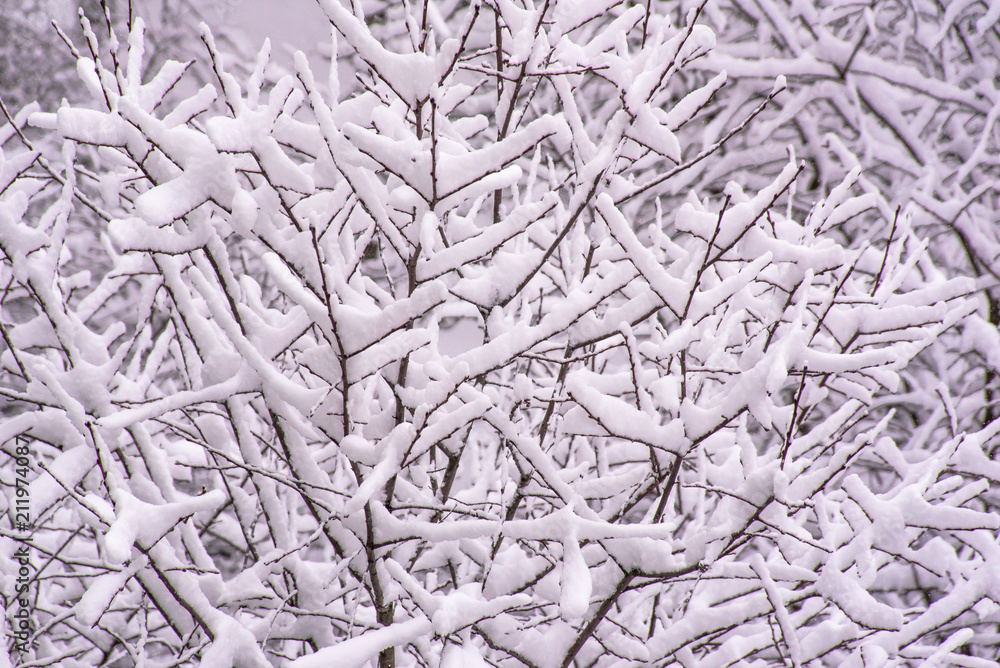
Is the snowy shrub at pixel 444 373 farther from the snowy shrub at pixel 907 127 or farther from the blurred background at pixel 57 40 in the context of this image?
the blurred background at pixel 57 40

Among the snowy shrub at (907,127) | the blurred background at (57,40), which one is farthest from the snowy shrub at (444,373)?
the blurred background at (57,40)

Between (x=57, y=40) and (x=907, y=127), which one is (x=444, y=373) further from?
(x=57, y=40)

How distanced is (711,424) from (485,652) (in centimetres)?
133

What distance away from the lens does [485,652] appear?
6.84 ft

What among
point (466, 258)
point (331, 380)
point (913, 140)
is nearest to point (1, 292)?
point (331, 380)

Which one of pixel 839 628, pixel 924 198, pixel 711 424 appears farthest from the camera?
pixel 924 198

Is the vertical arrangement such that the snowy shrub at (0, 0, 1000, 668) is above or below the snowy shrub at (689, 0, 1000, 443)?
below

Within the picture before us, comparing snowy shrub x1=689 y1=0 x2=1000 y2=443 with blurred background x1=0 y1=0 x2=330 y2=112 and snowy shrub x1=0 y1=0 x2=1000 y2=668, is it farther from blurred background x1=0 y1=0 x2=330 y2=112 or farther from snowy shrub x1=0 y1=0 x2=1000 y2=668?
blurred background x1=0 y1=0 x2=330 y2=112

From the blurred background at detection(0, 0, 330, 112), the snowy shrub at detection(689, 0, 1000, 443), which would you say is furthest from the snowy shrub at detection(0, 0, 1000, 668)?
the blurred background at detection(0, 0, 330, 112)

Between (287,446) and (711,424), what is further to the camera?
(287,446)

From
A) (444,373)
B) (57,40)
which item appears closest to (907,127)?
(444,373)

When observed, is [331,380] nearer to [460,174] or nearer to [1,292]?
[460,174]

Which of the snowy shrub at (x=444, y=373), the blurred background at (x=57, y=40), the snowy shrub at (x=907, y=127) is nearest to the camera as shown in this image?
the snowy shrub at (x=444, y=373)

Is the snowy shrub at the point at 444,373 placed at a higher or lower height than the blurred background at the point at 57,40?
lower
